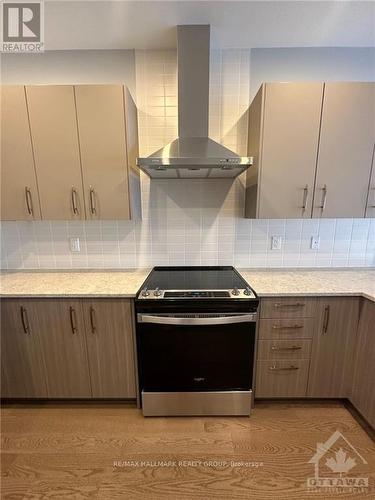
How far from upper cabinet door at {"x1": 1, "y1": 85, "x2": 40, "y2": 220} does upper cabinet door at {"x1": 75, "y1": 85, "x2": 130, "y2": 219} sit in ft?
1.29

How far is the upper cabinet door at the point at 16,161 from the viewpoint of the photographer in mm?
1590

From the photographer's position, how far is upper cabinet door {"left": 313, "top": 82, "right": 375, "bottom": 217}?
157 cm

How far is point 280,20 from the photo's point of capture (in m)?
1.50

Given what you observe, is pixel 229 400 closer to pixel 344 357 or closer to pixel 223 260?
pixel 344 357

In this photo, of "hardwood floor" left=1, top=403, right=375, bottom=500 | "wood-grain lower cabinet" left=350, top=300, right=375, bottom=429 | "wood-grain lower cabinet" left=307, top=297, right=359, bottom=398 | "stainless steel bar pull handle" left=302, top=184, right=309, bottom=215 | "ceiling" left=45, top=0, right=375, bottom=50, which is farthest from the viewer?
"stainless steel bar pull handle" left=302, top=184, right=309, bottom=215

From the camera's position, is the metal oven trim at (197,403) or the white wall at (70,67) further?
the white wall at (70,67)

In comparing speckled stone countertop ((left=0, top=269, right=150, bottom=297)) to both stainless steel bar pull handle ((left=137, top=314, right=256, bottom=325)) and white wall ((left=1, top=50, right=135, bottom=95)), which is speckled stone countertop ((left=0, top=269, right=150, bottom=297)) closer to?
stainless steel bar pull handle ((left=137, top=314, right=256, bottom=325))

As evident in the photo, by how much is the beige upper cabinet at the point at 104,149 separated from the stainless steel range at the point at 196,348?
0.71 m

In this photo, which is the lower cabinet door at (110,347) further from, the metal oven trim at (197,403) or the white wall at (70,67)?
the white wall at (70,67)

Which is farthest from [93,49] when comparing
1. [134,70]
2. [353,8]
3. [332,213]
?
[332,213]

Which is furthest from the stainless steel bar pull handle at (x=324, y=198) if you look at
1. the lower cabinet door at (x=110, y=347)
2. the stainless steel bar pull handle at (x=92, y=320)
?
the stainless steel bar pull handle at (x=92, y=320)

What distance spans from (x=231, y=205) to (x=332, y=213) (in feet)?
2.59

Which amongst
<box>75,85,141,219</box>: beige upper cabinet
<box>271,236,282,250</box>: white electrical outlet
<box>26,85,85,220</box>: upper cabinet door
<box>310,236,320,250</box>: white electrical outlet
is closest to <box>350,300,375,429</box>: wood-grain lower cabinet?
<box>310,236,320,250</box>: white electrical outlet

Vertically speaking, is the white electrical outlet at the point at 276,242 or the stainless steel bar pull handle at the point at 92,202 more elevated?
the stainless steel bar pull handle at the point at 92,202
